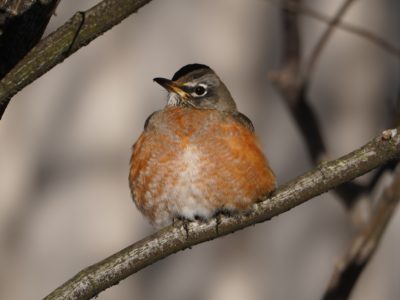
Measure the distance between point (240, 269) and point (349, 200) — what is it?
2114 millimetres

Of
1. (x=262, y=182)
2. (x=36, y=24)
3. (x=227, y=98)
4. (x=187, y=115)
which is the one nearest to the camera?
(x=36, y=24)

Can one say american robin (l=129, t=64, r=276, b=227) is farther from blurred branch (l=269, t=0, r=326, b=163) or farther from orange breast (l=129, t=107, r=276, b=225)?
blurred branch (l=269, t=0, r=326, b=163)

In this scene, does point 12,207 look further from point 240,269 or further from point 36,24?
point 36,24

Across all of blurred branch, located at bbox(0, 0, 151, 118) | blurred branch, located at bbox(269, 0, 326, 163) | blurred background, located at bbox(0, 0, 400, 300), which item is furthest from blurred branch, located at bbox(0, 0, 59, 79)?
blurred background, located at bbox(0, 0, 400, 300)

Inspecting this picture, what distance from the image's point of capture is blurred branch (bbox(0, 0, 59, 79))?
2.51 metres

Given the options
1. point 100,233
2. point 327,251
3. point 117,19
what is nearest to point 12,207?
point 100,233

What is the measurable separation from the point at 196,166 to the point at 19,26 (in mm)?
1526

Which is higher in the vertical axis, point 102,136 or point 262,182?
point 102,136

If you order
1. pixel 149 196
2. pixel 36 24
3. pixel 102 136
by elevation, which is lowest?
pixel 149 196

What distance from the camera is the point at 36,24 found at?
2555mm

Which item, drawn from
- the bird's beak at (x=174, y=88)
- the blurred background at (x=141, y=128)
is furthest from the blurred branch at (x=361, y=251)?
the blurred background at (x=141, y=128)

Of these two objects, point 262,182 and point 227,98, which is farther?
point 227,98

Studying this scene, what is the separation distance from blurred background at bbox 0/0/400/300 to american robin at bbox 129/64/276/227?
2.32m

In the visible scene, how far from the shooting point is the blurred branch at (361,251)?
13.0 ft
